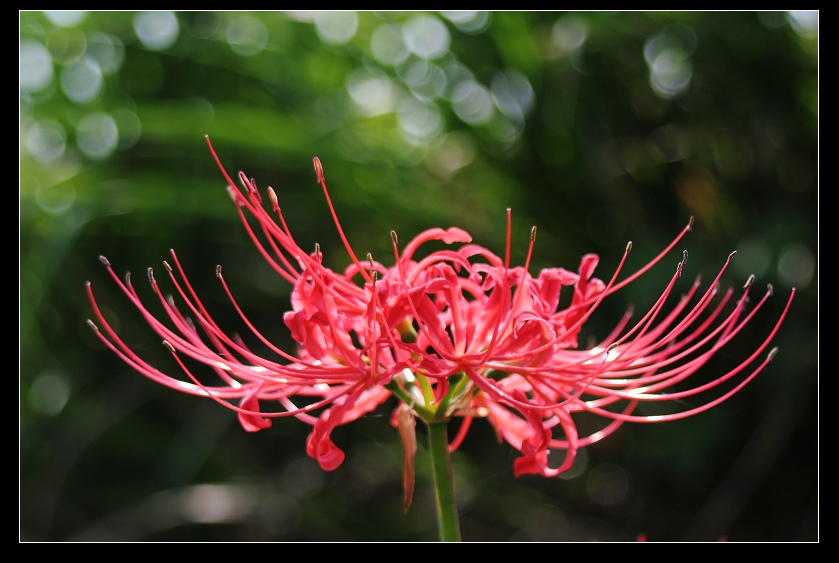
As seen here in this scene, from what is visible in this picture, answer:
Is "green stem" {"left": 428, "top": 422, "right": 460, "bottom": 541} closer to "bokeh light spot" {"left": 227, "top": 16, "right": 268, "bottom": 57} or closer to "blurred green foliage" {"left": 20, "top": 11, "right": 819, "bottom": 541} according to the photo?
"blurred green foliage" {"left": 20, "top": 11, "right": 819, "bottom": 541}

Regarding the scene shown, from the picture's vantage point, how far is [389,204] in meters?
1.77

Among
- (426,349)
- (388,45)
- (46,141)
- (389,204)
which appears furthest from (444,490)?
(46,141)

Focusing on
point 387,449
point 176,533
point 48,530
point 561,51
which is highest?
point 561,51

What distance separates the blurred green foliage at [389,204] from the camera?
5.28 feet

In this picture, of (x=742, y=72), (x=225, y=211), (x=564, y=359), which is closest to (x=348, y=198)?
(x=225, y=211)

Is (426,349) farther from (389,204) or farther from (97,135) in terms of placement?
(97,135)

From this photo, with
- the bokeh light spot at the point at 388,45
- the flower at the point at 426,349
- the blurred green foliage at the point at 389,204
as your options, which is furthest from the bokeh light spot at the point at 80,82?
the flower at the point at 426,349

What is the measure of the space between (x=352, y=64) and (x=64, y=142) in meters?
0.77

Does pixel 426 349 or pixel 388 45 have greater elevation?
pixel 388 45

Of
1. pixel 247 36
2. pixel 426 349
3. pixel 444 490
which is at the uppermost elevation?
pixel 247 36

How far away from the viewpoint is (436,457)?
630mm

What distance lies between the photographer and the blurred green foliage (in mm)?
1610

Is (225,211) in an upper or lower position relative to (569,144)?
lower

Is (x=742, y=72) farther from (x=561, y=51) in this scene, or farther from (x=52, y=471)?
(x=52, y=471)
